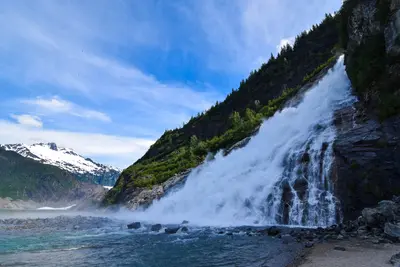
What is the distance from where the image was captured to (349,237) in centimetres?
1908

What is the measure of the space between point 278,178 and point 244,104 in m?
89.0

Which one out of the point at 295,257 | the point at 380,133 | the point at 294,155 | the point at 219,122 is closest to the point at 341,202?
the point at 380,133

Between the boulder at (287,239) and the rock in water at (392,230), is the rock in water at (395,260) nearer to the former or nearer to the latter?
the rock in water at (392,230)

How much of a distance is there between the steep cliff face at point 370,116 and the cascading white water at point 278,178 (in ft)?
5.84

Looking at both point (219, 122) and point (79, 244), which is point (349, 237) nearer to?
point (79, 244)

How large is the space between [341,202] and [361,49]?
66.6 ft

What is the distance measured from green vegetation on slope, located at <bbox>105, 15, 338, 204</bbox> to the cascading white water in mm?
28536

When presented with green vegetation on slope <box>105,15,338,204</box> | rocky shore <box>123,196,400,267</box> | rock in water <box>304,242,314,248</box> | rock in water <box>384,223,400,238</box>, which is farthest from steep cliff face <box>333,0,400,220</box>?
green vegetation on slope <box>105,15,338,204</box>

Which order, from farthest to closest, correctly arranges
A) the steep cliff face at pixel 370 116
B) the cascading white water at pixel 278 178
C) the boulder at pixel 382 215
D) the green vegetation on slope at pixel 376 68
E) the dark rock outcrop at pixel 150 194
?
the dark rock outcrop at pixel 150 194 → the green vegetation on slope at pixel 376 68 → the cascading white water at pixel 278 178 → the steep cliff face at pixel 370 116 → the boulder at pixel 382 215

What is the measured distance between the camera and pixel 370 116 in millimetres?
32062

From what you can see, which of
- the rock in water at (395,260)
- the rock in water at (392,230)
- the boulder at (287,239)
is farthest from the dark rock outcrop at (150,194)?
the rock in water at (395,260)

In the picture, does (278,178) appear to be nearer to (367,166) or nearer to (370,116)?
(367,166)

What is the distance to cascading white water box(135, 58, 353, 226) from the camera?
30.2 meters

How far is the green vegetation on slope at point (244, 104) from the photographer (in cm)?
9214
